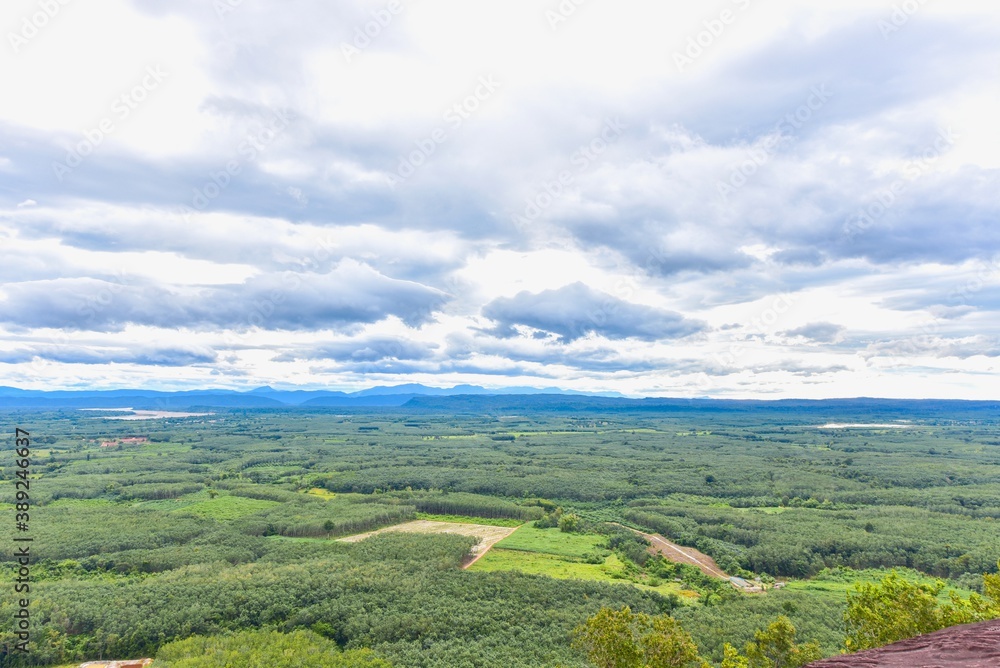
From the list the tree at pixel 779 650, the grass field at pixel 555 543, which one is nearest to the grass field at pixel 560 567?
the grass field at pixel 555 543

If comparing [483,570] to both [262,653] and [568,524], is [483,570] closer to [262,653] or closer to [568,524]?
[568,524]

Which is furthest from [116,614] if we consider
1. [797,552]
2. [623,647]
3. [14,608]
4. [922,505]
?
[922,505]

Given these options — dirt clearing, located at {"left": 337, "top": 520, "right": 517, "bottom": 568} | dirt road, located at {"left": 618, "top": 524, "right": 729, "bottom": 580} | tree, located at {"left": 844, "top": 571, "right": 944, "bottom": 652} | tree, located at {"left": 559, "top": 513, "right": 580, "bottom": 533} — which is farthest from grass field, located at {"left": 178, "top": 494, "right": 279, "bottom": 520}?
tree, located at {"left": 844, "top": 571, "right": 944, "bottom": 652}

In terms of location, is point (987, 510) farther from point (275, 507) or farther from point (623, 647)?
point (275, 507)

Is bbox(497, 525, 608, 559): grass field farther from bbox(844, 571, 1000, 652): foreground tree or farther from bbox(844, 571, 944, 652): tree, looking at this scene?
bbox(844, 571, 1000, 652): foreground tree

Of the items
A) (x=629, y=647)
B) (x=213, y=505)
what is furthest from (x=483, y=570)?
(x=213, y=505)
